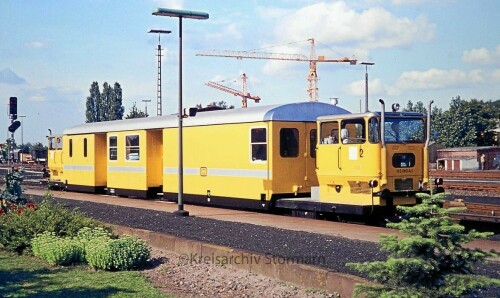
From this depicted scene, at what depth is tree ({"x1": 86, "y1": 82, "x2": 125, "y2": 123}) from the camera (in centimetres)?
8606

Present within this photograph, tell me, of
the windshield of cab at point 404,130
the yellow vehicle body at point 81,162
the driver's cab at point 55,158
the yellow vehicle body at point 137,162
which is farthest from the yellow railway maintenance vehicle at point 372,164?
the driver's cab at point 55,158

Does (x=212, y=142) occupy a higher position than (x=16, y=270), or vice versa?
(x=212, y=142)

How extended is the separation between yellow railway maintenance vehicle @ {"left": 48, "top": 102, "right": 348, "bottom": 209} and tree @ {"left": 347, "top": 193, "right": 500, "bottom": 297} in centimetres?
1233

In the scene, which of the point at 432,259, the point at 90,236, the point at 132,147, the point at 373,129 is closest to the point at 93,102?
the point at 132,147

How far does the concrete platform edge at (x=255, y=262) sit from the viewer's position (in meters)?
7.43

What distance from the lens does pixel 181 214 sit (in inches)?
653

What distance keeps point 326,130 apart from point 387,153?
2.19 meters

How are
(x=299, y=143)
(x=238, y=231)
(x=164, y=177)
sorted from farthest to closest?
(x=164, y=177) → (x=299, y=143) → (x=238, y=231)

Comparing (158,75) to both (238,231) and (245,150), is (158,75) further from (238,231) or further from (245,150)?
(238,231)

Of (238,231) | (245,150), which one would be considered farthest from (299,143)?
(238,231)

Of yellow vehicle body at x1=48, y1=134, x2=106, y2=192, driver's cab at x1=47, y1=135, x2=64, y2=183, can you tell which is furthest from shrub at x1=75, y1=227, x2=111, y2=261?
driver's cab at x1=47, y1=135, x2=64, y2=183

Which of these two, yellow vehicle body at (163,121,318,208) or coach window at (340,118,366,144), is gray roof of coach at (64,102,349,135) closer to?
yellow vehicle body at (163,121,318,208)

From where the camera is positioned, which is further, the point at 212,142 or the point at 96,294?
the point at 212,142

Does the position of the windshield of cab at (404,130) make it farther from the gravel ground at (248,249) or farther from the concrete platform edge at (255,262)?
the concrete platform edge at (255,262)
